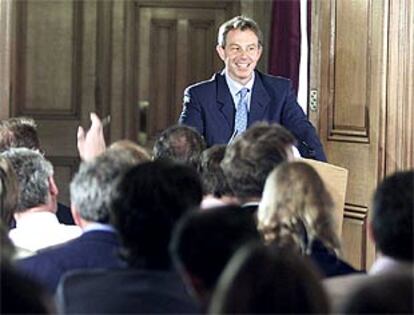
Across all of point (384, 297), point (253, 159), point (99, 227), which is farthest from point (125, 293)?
point (253, 159)

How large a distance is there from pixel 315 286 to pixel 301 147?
3381 millimetres

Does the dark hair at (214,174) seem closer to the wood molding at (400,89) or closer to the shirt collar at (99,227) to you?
the shirt collar at (99,227)

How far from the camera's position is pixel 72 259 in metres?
2.99

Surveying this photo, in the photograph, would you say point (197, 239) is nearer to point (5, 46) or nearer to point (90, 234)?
point (90, 234)

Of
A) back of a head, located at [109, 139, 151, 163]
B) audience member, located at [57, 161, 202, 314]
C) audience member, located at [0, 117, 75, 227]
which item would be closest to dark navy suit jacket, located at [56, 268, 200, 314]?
audience member, located at [57, 161, 202, 314]

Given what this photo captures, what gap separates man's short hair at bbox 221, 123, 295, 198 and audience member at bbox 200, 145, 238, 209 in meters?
0.07

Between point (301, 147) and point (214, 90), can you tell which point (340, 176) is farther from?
point (214, 90)

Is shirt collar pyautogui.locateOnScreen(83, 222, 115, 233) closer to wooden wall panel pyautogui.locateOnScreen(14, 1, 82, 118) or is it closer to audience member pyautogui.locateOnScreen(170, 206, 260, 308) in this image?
audience member pyautogui.locateOnScreen(170, 206, 260, 308)

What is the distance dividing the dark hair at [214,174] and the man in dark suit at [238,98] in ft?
4.08

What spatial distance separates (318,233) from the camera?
317 centimetres

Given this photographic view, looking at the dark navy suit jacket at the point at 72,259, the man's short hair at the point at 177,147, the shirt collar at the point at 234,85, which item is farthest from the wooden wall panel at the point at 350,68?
the dark navy suit jacket at the point at 72,259

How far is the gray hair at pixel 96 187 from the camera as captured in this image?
3.12 metres

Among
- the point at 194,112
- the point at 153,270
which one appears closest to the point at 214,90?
the point at 194,112

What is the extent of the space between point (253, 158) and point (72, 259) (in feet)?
2.84
